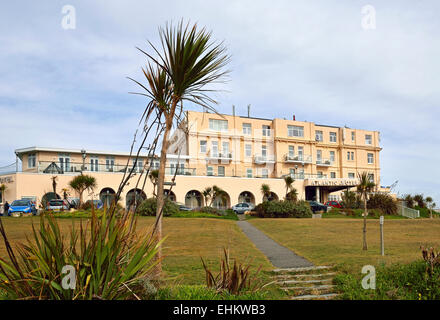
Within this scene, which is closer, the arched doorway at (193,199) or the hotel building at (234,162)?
the hotel building at (234,162)

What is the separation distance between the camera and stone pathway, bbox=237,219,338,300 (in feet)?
22.6

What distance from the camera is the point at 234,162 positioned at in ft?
178

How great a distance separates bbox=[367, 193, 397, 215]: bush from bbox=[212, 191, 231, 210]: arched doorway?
15839 mm

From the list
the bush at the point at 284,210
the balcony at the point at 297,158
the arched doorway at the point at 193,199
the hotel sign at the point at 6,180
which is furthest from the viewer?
the balcony at the point at 297,158

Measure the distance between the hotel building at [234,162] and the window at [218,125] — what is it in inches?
5.7

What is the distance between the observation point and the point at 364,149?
6475 centimetres

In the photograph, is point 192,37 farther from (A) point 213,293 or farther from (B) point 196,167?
(B) point 196,167

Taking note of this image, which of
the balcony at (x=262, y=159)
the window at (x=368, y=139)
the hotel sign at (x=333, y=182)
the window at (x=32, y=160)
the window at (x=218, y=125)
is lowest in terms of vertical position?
the hotel sign at (x=333, y=182)

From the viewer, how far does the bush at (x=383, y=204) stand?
39513 mm

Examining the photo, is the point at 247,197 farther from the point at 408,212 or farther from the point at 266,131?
the point at 408,212

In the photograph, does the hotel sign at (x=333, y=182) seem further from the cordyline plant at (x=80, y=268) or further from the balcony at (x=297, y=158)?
the cordyline plant at (x=80, y=268)

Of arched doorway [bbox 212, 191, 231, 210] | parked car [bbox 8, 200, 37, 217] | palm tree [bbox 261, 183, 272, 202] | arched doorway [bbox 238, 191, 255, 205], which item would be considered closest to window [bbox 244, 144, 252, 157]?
arched doorway [bbox 238, 191, 255, 205]

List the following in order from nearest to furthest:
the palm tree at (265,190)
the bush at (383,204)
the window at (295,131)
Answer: the bush at (383,204) < the palm tree at (265,190) < the window at (295,131)

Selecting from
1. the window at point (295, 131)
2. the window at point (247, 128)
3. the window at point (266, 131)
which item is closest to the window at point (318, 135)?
the window at point (295, 131)
